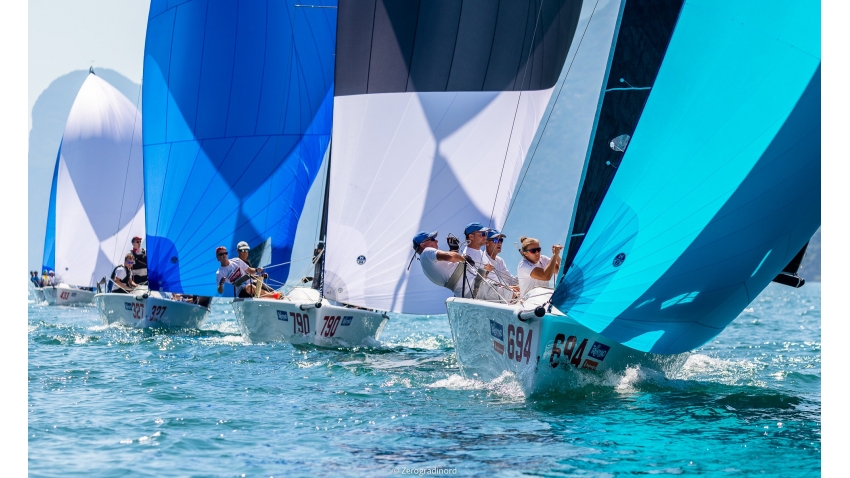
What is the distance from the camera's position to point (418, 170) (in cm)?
1159

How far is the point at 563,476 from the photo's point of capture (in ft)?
A: 17.1

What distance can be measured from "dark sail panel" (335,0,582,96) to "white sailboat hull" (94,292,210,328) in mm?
5331

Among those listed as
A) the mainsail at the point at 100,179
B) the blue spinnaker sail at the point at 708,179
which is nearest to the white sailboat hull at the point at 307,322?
the blue spinnaker sail at the point at 708,179

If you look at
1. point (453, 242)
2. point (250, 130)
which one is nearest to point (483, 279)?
point (453, 242)

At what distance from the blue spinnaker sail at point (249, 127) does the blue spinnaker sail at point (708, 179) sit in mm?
8075

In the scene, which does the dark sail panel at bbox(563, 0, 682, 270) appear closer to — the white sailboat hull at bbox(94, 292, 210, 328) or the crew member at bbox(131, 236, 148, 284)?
the white sailboat hull at bbox(94, 292, 210, 328)

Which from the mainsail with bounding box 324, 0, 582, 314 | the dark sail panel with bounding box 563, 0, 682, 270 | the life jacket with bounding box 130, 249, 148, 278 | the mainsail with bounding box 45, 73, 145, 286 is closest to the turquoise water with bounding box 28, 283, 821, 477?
the dark sail panel with bounding box 563, 0, 682, 270

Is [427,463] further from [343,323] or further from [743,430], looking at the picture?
[343,323]

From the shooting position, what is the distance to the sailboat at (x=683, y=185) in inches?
255

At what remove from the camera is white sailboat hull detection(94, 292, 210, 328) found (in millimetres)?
14914

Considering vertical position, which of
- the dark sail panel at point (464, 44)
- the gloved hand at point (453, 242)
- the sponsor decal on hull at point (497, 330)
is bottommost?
the sponsor decal on hull at point (497, 330)

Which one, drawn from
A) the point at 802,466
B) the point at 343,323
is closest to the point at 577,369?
the point at 802,466

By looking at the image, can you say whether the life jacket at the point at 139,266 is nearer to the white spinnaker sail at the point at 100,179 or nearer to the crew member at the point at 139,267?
the crew member at the point at 139,267
